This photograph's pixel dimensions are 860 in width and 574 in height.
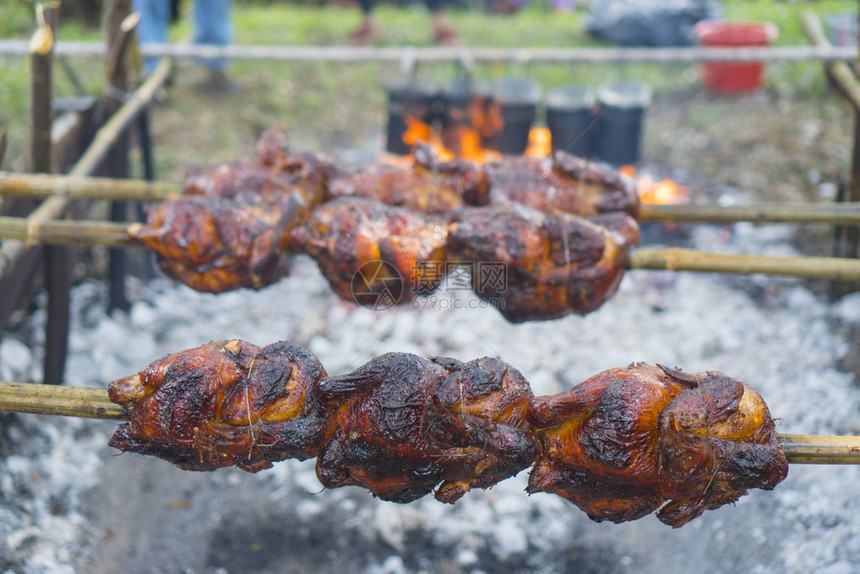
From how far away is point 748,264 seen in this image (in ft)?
8.97

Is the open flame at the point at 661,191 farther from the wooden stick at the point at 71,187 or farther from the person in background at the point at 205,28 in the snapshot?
the person in background at the point at 205,28

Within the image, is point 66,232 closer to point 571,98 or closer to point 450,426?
point 450,426

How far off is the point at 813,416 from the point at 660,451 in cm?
209

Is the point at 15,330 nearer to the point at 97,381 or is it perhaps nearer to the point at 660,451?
the point at 97,381

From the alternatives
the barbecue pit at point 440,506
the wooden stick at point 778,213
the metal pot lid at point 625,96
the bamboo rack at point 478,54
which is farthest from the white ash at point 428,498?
the metal pot lid at point 625,96

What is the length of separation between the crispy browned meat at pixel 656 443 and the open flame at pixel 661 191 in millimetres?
3807

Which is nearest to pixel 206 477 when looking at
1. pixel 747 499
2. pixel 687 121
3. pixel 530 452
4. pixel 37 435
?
pixel 37 435

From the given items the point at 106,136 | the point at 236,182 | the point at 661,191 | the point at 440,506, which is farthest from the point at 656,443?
the point at 661,191

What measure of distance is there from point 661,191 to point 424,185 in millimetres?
3460

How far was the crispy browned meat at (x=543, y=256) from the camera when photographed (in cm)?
286

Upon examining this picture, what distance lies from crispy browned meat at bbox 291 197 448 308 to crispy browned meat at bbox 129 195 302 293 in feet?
0.42

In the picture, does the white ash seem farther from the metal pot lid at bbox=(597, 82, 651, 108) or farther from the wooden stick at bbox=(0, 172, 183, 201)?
the metal pot lid at bbox=(597, 82, 651, 108)

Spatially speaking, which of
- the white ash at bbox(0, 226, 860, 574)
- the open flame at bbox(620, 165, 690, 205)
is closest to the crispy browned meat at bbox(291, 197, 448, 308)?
the white ash at bbox(0, 226, 860, 574)

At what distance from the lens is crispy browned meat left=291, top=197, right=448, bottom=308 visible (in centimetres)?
291
